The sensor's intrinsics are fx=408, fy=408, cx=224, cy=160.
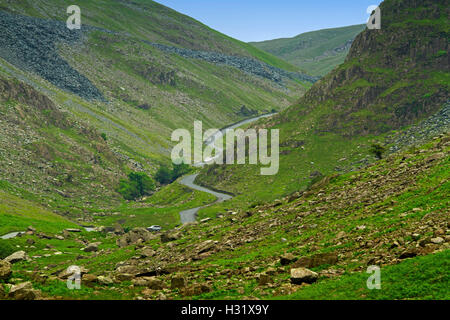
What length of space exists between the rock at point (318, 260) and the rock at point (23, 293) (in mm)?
19519

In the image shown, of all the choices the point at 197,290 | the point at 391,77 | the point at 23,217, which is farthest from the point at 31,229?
the point at 391,77

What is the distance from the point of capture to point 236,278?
1347 inches

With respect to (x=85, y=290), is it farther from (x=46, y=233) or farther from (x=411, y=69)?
(x=411, y=69)

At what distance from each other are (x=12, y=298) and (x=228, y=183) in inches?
6226

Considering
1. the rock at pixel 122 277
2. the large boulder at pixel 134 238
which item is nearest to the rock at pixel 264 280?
the rock at pixel 122 277

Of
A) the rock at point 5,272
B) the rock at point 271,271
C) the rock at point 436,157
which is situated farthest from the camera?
the rock at point 436,157

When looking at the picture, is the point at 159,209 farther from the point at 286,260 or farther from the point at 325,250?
the point at 325,250

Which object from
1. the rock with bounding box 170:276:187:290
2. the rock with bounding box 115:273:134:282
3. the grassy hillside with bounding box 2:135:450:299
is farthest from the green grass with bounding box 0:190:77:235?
the rock with bounding box 170:276:187:290

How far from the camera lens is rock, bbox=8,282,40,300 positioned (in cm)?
2573

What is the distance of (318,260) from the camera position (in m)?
32.4

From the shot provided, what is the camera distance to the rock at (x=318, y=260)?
32.0m

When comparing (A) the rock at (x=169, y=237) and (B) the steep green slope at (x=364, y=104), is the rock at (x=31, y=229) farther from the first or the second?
(B) the steep green slope at (x=364, y=104)
